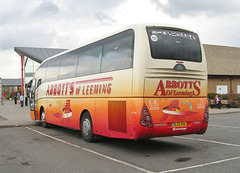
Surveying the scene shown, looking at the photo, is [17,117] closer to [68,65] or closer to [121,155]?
[68,65]

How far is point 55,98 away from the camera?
12.9 metres

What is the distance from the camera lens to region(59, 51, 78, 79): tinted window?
11.3 metres

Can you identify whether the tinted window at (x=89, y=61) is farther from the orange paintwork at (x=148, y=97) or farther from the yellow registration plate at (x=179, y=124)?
the yellow registration plate at (x=179, y=124)

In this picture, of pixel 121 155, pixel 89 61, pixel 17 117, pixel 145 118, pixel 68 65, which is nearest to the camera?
pixel 145 118

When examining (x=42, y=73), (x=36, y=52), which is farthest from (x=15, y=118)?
(x=36, y=52)

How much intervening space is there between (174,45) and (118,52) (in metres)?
1.58

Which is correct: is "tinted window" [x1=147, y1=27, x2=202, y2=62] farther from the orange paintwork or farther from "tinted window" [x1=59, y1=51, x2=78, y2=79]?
"tinted window" [x1=59, y1=51, x2=78, y2=79]

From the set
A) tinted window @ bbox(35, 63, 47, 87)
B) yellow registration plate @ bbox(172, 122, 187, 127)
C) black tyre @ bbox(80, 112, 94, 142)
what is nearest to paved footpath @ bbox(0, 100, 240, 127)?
tinted window @ bbox(35, 63, 47, 87)

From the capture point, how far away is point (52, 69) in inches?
531

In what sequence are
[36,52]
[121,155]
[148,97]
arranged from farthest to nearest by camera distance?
[36,52], [121,155], [148,97]

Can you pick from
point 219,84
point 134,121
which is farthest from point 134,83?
point 219,84

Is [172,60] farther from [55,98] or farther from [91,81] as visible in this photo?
[55,98]

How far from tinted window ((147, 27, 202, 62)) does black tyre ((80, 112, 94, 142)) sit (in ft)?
11.2

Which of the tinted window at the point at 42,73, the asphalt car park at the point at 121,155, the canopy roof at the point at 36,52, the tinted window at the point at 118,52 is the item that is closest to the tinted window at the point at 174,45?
the tinted window at the point at 118,52
